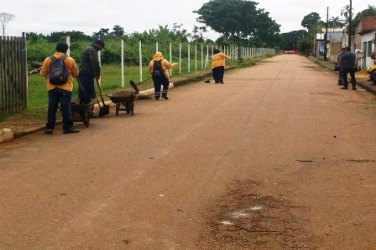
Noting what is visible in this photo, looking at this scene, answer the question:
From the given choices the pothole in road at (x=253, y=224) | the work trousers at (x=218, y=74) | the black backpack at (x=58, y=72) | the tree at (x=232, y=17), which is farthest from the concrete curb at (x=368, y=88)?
the tree at (x=232, y=17)

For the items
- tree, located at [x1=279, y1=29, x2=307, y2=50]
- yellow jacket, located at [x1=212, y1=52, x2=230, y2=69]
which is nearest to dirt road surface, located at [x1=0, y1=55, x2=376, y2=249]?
yellow jacket, located at [x1=212, y1=52, x2=230, y2=69]

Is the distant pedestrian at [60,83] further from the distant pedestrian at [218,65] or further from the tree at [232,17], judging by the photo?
the tree at [232,17]

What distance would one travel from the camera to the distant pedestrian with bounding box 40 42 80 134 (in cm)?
1026

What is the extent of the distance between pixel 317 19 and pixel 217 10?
76.6 meters

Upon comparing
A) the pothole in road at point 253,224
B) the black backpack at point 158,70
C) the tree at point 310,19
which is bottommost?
the pothole in road at point 253,224

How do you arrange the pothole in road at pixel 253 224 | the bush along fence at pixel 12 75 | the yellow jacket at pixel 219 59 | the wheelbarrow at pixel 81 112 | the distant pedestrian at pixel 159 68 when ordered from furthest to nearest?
1. the yellow jacket at pixel 219 59
2. the distant pedestrian at pixel 159 68
3. the bush along fence at pixel 12 75
4. the wheelbarrow at pixel 81 112
5. the pothole in road at pixel 253 224

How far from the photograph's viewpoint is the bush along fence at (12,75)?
11.7 metres

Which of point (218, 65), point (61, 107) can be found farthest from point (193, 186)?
point (218, 65)

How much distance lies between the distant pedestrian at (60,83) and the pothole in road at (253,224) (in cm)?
493

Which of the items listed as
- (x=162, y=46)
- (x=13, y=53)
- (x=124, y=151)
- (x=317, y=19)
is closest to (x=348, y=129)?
(x=124, y=151)

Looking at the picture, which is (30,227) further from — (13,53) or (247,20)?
(247,20)

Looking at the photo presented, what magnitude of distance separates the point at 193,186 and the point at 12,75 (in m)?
6.95

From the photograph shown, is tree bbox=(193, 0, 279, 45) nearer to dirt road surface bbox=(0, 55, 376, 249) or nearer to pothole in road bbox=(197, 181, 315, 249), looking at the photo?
dirt road surface bbox=(0, 55, 376, 249)

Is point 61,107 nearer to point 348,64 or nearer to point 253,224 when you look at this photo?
point 253,224
